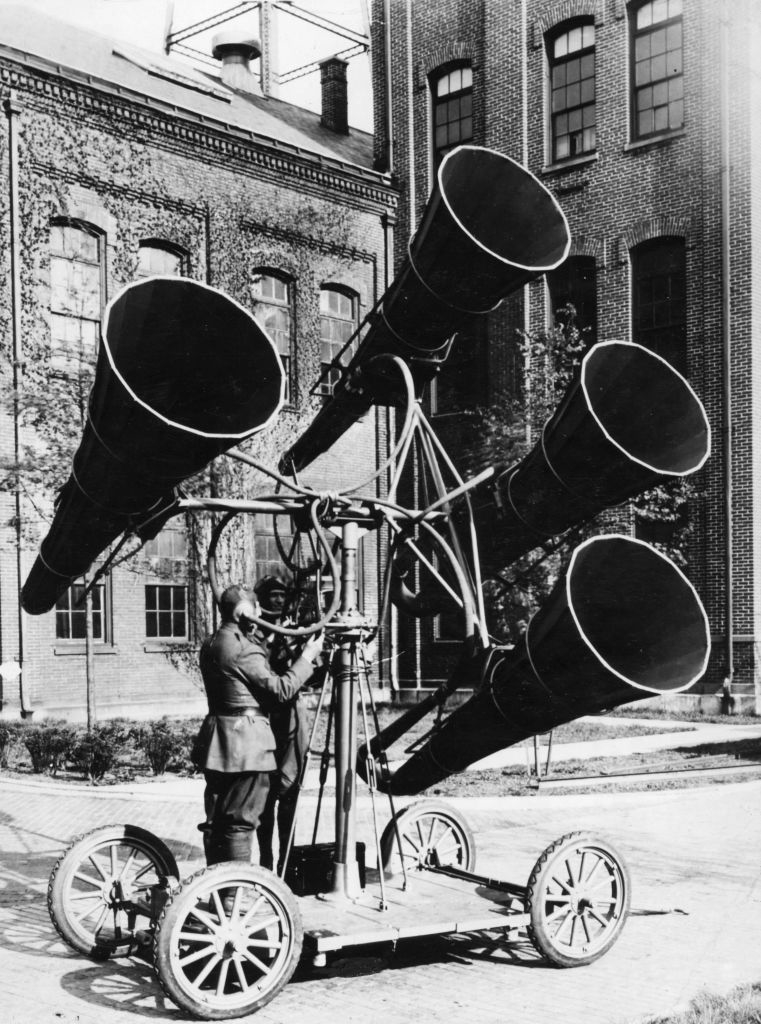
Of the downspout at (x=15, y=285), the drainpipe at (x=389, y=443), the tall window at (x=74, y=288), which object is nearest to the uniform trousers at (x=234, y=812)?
the downspout at (x=15, y=285)

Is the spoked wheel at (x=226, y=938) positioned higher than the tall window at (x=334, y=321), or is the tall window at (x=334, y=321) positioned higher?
Answer: the tall window at (x=334, y=321)

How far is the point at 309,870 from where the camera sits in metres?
6.28

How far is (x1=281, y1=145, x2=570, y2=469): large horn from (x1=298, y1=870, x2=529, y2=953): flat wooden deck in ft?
8.42

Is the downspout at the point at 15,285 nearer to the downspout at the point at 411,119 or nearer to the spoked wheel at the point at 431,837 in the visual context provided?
the downspout at the point at 411,119

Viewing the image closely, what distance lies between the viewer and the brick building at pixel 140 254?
19547 millimetres

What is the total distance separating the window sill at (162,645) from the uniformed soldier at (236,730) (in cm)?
1567

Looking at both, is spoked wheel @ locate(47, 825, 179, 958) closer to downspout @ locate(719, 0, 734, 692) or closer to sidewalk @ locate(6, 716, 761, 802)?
sidewalk @ locate(6, 716, 761, 802)

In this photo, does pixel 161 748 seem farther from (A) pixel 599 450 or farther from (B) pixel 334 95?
(B) pixel 334 95

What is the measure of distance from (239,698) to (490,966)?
1.85 meters

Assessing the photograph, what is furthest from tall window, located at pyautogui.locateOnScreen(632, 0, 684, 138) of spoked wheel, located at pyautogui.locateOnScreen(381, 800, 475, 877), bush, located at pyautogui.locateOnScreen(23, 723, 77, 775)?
spoked wheel, located at pyautogui.locateOnScreen(381, 800, 475, 877)

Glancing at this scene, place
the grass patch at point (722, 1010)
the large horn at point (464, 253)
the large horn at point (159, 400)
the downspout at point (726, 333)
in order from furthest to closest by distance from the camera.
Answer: the downspout at point (726, 333) → the large horn at point (464, 253) → the grass patch at point (722, 1010) → the large horn at point (159, 400)

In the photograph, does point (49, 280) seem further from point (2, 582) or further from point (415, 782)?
point (415, 782)

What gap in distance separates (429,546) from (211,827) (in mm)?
1779

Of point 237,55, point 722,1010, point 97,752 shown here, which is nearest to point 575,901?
point 722,1010
